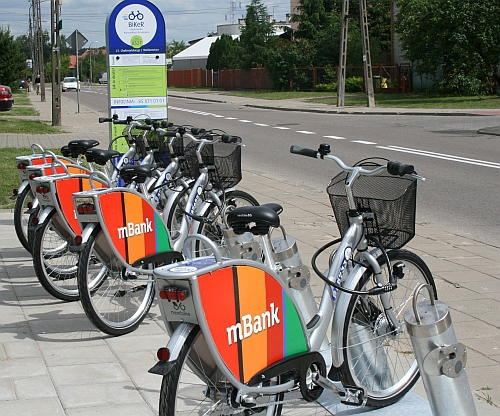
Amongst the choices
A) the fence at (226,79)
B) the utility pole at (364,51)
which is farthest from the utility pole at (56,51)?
the fence at (226,79)

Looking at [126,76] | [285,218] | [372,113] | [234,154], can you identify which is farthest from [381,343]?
[372,113]

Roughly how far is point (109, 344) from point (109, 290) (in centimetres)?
40

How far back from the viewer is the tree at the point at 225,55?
73625 millimetres

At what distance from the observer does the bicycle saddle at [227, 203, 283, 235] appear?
3.51 meters

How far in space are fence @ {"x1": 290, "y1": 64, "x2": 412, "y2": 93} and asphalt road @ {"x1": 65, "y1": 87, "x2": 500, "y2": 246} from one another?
1760 cm

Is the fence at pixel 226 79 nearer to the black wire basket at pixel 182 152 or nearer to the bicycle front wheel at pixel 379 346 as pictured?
the black wire basket at pixel 182 152

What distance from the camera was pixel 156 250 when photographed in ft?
17.3

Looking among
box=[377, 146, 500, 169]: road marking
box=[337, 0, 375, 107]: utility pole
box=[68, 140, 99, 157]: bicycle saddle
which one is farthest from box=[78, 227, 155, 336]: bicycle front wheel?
box=[337, 0, 375, 107]: utility pole

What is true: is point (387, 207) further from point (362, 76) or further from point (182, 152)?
point (362, 76)

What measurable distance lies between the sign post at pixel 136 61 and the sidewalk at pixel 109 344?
316 centimetres

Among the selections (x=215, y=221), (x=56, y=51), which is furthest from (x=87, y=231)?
(x=56, y=51)

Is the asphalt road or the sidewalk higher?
the asphalt road

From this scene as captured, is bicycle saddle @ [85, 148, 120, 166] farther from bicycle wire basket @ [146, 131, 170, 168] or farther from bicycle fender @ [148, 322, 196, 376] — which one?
bicycle fender @ [148, 322, 196, 376]

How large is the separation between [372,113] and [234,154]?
25.2 metres
